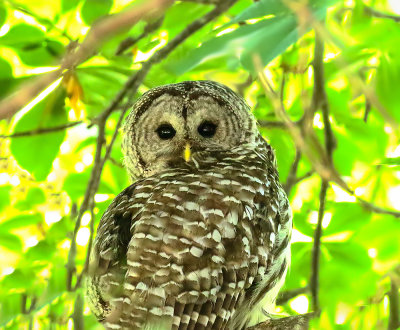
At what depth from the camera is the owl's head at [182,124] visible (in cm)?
288

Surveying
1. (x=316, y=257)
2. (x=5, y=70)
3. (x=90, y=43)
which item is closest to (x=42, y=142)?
(x=5, y=70)

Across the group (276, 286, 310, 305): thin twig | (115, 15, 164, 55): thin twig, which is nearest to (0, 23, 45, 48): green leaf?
(115, 15, 164, 55): thin twig

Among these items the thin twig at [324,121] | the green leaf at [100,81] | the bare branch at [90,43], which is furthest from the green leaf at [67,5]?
the bare branch at [90,43]

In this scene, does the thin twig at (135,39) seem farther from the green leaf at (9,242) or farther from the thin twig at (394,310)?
the thin twig at (394,310)

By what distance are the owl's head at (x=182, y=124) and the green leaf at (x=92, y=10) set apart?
1.67 feet

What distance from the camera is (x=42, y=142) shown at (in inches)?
111

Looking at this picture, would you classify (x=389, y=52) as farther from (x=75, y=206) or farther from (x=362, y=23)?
(x=75, y=206)

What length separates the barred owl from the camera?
2037 mm

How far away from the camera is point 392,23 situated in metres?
2.30

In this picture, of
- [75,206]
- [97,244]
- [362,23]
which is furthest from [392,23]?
[75,206]

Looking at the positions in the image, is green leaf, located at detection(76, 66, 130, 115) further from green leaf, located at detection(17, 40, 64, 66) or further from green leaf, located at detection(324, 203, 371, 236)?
green leaf, located at detection(324, 203, 371, 236)

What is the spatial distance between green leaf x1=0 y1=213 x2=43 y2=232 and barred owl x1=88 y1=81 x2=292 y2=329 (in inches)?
33.8

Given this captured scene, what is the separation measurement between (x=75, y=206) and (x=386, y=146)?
181 cm

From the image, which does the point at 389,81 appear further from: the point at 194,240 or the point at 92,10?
the point at 92,10
